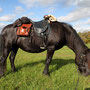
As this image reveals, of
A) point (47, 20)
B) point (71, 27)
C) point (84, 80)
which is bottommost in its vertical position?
point (84, 80)

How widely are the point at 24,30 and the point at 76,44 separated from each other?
2287 mm

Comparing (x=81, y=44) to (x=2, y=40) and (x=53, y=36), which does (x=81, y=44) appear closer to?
(x=53, y=36)

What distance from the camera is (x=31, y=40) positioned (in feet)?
14.6

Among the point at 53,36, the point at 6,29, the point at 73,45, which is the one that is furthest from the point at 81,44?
the point at 6,29

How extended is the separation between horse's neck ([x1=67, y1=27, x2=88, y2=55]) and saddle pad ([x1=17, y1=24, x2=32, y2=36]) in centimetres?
184

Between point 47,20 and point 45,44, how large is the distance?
1.14 metres

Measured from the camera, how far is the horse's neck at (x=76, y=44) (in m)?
4.46

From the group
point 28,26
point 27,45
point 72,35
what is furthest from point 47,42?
point 72,35

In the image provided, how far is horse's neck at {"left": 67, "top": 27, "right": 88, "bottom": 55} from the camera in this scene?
446 centimetres

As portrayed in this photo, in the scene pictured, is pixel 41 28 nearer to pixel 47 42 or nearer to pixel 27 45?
pixel 47 42

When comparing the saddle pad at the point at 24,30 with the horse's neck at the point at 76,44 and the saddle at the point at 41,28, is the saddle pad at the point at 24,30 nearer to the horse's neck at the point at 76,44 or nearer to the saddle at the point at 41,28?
the saddle at the point at 41,28

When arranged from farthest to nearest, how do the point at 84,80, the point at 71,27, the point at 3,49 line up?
the point at 71,27
the point at 3,49
the point at 84,80

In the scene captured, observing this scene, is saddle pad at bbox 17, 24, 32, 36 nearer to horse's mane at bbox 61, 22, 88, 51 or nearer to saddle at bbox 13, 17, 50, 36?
saddle at bbox 13, 17, 50, 36

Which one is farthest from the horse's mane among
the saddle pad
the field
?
the saddle pad
